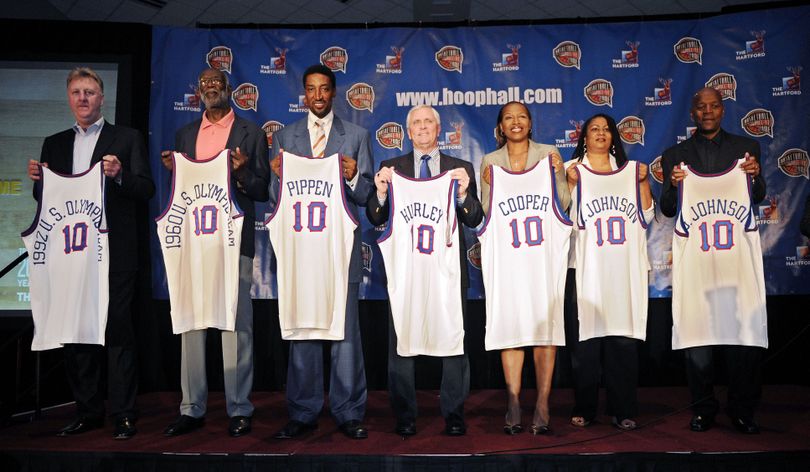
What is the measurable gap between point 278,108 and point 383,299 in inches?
80.4

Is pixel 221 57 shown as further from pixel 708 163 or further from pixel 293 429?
pixel 708 163

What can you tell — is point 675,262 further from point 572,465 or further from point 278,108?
point 278,108

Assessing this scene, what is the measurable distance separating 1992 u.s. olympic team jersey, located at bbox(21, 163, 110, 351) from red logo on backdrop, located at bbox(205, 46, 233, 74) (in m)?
2.07

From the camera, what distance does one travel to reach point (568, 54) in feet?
18.2

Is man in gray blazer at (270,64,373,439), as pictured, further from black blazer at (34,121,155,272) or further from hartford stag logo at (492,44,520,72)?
hartford stag logo at (492,44,520,72)

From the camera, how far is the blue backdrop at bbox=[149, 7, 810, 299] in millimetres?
5375

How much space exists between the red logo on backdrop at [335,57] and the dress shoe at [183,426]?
11.0ft

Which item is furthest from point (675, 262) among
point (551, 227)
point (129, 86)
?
point (129, 86)

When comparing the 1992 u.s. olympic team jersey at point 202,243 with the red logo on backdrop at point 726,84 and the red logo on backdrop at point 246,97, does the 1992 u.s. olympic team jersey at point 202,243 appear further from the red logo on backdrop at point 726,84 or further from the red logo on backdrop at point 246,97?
the red logo on backdrop at point 726,84

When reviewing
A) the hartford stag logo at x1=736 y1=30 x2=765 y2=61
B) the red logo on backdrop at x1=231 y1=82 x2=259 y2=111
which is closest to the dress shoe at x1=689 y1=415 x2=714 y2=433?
the hartford stag logo at x1=736 y1=30 x2=765 y2=61

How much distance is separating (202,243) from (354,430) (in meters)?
1.55

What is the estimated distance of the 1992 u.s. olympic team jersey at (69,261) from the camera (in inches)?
152

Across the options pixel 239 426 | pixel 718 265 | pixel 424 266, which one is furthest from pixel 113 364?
pixel 718 265

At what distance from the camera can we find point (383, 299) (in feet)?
17.9
